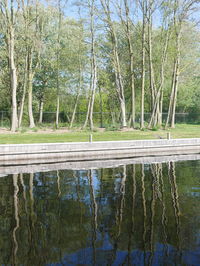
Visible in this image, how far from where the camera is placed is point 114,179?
10281 mm

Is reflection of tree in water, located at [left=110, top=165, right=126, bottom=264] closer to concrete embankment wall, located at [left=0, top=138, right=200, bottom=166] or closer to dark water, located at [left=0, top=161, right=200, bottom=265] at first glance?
dark water, located at [left=0, top=161, right=200, bottom=265]

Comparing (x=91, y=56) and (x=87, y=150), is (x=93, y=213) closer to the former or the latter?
(x=87, y=150)

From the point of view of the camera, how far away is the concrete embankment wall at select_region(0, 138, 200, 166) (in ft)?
43.6

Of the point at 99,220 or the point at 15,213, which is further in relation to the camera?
the point at 15,213

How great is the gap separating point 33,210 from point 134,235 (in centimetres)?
267

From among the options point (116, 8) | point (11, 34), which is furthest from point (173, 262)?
point (116, 8)

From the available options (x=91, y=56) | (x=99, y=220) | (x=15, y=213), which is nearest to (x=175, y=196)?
(x=99, y=220)

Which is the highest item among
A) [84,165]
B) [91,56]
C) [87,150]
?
[91,56]

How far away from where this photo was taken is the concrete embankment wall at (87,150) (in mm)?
13281

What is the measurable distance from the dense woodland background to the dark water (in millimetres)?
12892

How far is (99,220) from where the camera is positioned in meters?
6.46

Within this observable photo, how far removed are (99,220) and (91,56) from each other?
72.2 feet

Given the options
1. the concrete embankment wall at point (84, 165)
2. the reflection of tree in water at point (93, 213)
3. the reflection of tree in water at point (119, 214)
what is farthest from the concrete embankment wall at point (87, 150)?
the reflection of tree in water at point (119, 214)

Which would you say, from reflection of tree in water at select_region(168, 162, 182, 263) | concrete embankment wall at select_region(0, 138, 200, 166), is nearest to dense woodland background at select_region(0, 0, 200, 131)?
concrete embankment wall at select_region(0, 138, 200, 166)
